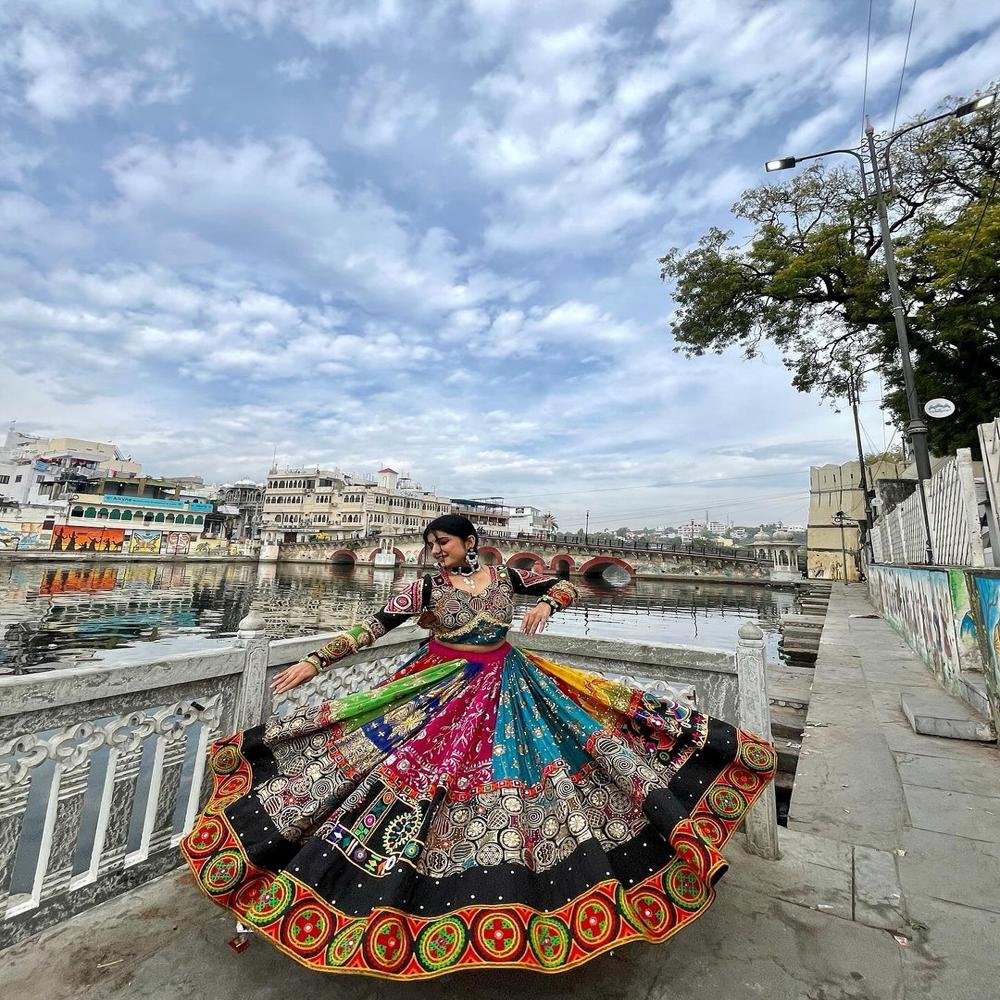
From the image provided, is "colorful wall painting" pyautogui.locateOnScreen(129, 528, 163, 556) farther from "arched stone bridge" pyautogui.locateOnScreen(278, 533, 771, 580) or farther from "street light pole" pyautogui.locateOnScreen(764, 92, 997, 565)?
"street light pole" pyautogui.locateOnScreen(764, 92, 997, 565)

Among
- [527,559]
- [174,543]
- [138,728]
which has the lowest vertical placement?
[138,728]

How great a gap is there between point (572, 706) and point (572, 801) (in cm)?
39

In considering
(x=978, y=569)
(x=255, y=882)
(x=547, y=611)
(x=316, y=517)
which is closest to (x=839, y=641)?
(x=978, y=569)

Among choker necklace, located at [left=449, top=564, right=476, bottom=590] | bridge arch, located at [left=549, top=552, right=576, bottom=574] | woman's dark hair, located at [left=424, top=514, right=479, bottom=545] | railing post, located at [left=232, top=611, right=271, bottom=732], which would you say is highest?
bridge arch, located at [left=549, top=552, right=576, bottom=574]

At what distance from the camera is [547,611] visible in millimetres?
2619

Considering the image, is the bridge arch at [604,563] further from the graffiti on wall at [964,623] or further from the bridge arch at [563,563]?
the graffiti on wall at [964,623]

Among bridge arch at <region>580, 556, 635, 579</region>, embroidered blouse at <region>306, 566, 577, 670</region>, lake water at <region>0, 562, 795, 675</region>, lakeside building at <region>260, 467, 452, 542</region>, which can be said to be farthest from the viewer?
lakeside building at <region>260, 467, 452, 542</region>

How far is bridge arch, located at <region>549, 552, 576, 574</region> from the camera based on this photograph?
54594 mm

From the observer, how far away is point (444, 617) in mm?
2398

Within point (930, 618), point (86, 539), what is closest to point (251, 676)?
point (930, 618)

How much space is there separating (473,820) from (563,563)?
54108mm

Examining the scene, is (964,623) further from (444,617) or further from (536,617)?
(444,617)

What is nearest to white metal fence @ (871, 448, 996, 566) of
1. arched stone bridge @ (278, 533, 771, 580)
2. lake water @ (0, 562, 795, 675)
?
lake water @ (0, 562, 795, 675)

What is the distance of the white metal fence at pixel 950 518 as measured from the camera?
505 cm
